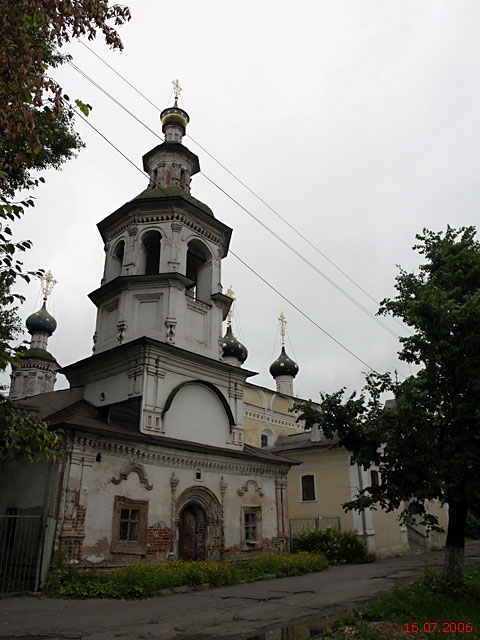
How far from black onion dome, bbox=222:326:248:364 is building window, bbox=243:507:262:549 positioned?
19.3m

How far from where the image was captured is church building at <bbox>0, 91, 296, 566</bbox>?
41.4 ft

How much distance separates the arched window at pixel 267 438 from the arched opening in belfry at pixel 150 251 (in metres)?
17.4

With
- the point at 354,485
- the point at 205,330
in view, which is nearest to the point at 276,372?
the point at 354,485

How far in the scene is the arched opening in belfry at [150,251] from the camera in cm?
1809

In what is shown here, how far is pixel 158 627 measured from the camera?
27.2 ft

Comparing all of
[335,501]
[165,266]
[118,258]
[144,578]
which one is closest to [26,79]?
[144,578]

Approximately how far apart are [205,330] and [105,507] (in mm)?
6941

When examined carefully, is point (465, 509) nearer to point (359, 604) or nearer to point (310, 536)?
point (359, 604)

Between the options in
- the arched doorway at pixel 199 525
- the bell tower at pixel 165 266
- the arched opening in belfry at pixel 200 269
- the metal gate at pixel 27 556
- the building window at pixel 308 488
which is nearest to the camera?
the metal gate at pixel 27 556

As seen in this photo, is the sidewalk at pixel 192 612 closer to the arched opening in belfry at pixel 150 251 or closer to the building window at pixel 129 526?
the building window at pixel 129 526

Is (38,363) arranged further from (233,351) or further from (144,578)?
(144,578)

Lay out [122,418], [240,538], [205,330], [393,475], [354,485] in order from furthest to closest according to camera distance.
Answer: [354,485] → [205,330] → [240,538] → [122,418] → [393,475]

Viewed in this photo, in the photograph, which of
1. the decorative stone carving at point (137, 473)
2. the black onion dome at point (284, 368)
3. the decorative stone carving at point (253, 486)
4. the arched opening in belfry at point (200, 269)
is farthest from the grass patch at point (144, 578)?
the black onion dome at point (284, 368)
